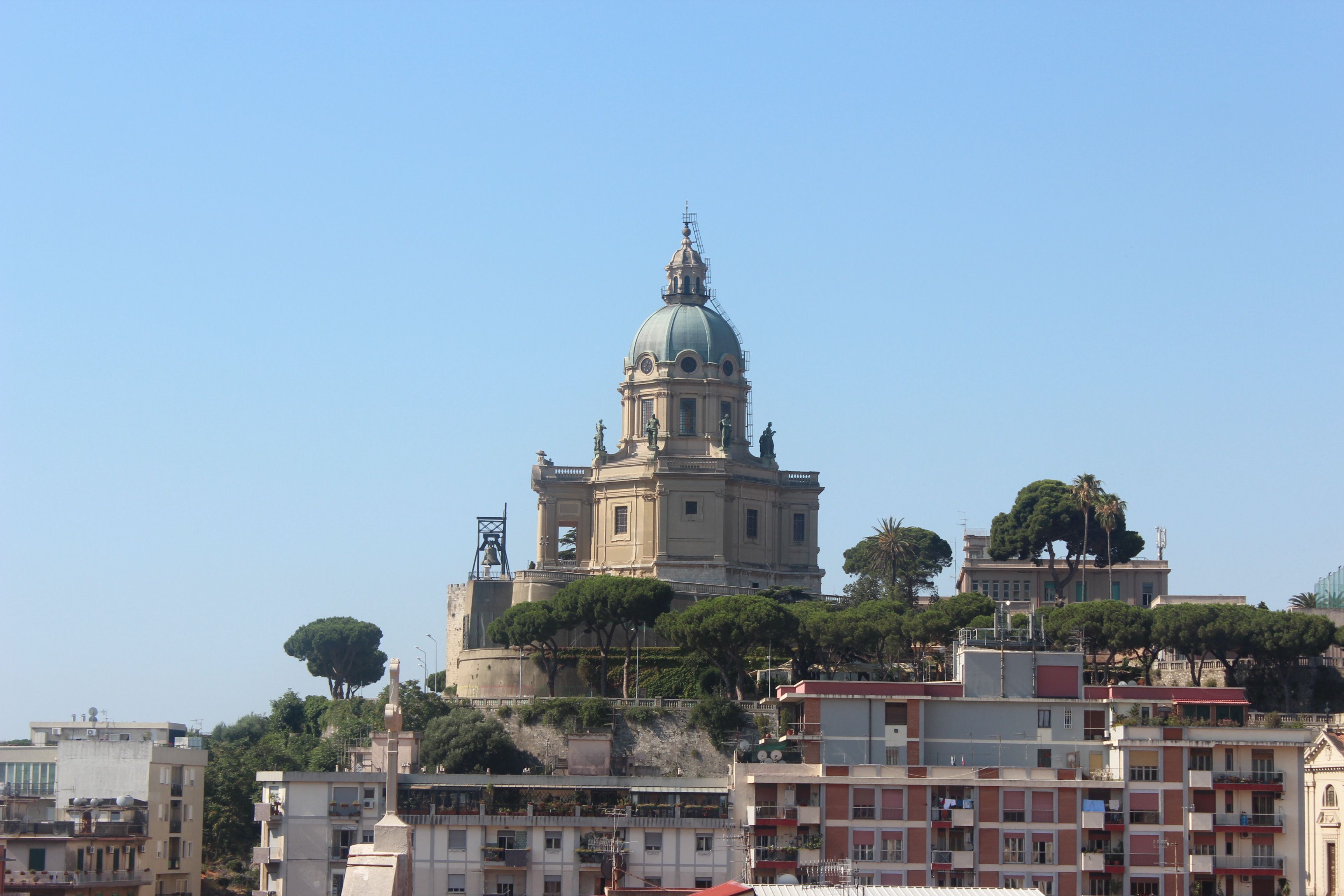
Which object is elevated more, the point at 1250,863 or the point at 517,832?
the point at 517,832

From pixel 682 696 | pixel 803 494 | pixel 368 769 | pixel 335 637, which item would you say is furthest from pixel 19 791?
pixel 803 494

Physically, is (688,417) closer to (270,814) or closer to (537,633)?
(537,633)

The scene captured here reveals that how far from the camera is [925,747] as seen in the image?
7988 cm

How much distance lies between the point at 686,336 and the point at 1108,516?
92.5 feet

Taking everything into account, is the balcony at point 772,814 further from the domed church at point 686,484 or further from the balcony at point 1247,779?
the domed church at point 686,484

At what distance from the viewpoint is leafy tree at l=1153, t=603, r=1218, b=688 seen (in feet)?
332

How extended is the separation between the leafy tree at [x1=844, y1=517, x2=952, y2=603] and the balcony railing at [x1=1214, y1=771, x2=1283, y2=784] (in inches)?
1571

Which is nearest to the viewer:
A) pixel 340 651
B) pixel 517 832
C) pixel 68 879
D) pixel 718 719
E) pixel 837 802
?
pixel 837 802

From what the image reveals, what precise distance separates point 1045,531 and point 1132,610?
17.6 m

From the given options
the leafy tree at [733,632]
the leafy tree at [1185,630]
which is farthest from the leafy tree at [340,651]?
the leafy tree at [1185,630]

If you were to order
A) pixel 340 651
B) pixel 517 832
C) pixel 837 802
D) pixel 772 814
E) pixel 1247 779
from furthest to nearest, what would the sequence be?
pixel 340 651, pixel 1247 779, pixel 517 832, pixel 772 814, pixel 837 802

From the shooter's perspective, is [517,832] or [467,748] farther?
[467,748]

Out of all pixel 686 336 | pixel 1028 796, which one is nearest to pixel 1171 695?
pixel 1028 796

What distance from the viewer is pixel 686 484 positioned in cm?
12125
